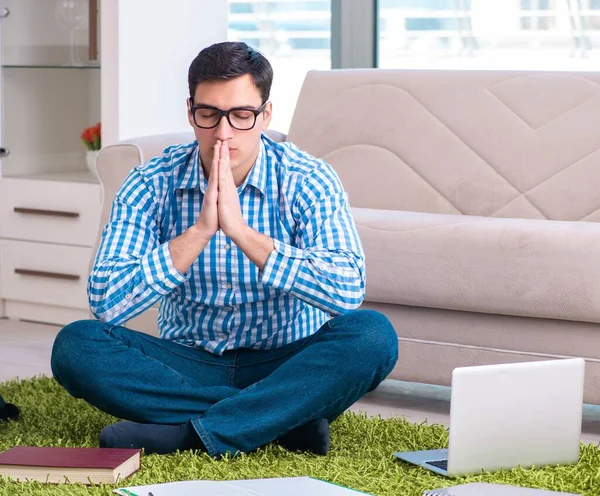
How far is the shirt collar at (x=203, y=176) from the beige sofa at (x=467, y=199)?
602mm

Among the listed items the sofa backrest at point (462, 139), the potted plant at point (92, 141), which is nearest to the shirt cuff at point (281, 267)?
the sofa backrest at point (462, 139)

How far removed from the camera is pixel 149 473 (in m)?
1.94

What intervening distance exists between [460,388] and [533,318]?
0.77 metres

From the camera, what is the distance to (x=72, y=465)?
187 centimetres

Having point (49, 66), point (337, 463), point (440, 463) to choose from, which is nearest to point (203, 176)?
point (337, 463)

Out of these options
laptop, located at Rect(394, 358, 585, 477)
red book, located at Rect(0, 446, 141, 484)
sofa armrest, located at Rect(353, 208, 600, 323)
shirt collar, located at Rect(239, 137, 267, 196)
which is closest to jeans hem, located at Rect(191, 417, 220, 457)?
red book, located at Rect(0, 446, 141, 484)

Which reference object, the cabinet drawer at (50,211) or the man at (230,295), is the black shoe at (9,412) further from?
the cabinet drawer at (50,211)

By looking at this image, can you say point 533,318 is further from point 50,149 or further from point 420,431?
point 50,149

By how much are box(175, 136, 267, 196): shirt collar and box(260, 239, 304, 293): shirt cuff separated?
192 mm

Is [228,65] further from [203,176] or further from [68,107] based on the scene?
[68,107]

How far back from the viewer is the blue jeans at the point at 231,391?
204 cm

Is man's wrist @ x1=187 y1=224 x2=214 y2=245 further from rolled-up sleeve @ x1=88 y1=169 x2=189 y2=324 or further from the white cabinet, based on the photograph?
the white cabinet

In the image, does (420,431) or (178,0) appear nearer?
(420,431)

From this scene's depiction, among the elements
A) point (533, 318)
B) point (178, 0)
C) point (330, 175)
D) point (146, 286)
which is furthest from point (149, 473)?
point (178, 0)
